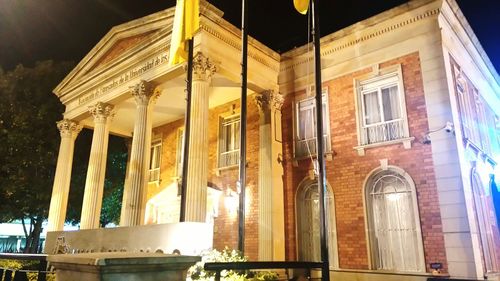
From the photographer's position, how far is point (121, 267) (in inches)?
98.4

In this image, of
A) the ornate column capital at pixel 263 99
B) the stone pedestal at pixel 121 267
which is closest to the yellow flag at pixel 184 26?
the ornate column capital at pixel 263 99

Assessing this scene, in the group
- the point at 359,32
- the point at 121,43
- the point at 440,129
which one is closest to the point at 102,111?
the point at 121,43

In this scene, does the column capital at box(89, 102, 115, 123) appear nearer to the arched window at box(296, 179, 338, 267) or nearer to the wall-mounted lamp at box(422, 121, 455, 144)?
the arched window at box(296, 179, 338, 267)

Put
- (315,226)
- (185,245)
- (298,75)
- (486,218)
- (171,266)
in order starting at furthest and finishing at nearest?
(298,75), (315,226), (486,218), (185,245), (171,266)

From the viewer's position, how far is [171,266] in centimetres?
272

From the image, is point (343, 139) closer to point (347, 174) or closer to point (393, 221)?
point (347, 174)

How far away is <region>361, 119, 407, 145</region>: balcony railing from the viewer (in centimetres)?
1155

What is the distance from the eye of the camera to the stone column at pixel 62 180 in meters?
16.2

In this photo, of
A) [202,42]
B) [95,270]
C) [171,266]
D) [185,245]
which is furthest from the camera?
[202,42]

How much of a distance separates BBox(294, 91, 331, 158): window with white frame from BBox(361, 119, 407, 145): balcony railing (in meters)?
1.44

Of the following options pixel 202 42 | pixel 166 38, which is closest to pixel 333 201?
pixel 202 42

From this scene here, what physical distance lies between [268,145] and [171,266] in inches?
448

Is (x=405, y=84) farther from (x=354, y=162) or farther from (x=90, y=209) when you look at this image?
(x=90, y=209)

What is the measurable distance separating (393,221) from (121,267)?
10.3m
